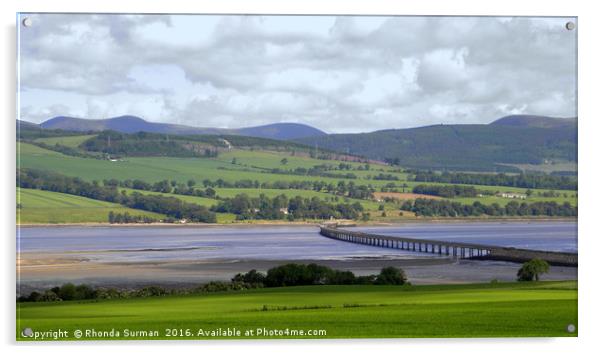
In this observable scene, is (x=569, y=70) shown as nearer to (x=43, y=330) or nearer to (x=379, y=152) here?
(x=379, y=152)

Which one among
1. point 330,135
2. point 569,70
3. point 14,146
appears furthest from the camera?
point 330,135

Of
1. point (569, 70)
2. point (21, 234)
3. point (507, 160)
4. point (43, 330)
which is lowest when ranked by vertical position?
point (43, 330)

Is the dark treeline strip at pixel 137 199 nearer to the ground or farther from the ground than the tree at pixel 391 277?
farther from the ground

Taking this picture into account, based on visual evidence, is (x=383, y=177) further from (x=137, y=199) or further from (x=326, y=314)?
(x=137, y=199)

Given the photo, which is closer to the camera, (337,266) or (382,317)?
(382,317)

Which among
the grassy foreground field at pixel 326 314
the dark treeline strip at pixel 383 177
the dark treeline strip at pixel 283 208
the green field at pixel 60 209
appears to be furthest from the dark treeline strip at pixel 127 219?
the dark treeline strip at pixel 383 177

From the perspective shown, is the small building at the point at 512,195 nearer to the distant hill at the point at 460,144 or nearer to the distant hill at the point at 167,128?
the distant hill at the point at 460,144

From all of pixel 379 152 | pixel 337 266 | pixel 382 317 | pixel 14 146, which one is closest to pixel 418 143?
pixel 379 152

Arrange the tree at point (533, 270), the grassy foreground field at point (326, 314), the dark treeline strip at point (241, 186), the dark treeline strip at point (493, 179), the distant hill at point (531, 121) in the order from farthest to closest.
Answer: the dark treeline strip at point (241, 186)
the tree at point (533, 270)
the dark treeline strip at point (493, 179)
the distant hill at point (531, 121)
the grassy foreground field at point (326, 314)
